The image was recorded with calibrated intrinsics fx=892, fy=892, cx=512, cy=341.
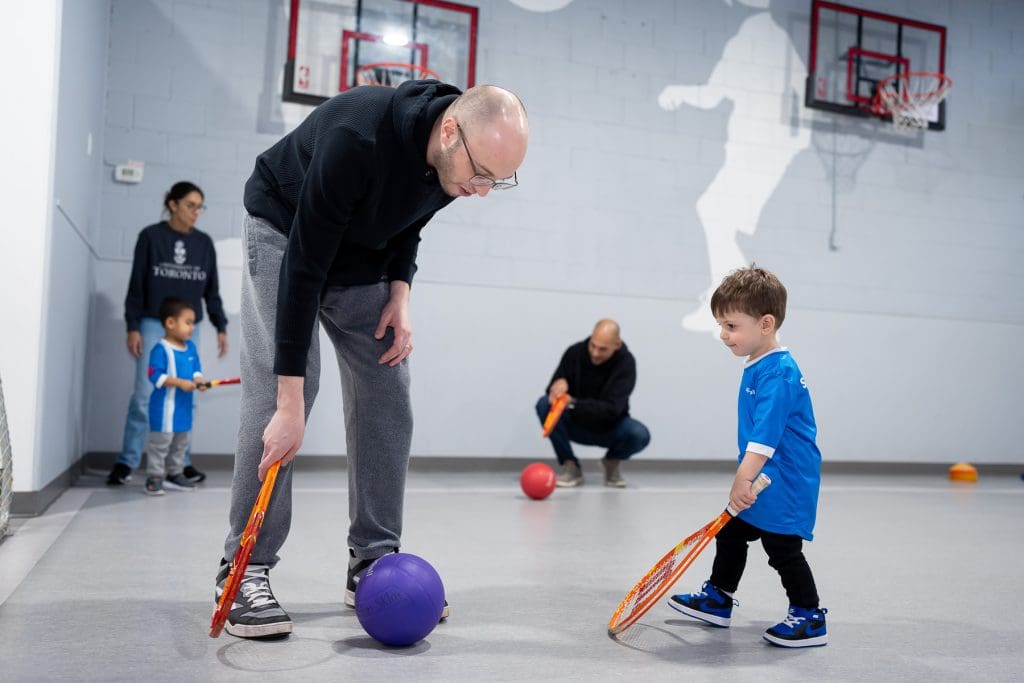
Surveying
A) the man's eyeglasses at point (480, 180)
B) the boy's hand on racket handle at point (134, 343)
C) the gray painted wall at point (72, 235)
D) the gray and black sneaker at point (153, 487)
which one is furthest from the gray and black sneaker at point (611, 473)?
the man's eyeglasses at point (480, 180)

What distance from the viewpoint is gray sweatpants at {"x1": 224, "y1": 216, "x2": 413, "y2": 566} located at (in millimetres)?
2043

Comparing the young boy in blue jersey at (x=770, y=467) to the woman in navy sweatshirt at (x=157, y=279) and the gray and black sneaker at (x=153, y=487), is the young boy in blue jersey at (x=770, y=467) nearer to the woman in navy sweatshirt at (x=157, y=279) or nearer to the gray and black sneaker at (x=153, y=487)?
the gray and black sneaker at (x=153, y=487)

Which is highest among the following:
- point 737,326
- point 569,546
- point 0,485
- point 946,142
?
point 946,142

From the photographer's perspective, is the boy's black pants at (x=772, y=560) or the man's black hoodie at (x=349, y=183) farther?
the boy's black pants at (x=772, y=560)

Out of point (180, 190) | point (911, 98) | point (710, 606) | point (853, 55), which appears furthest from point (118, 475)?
point (911, 98)

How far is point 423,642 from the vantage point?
6.70 feet

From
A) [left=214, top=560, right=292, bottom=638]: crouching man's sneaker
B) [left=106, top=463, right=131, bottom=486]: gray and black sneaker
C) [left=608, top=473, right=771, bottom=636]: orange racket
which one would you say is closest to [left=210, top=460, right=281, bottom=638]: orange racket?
[left=214, top=560, right=292, bottom=638]: crouching man's sneaker

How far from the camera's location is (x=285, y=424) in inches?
74.0

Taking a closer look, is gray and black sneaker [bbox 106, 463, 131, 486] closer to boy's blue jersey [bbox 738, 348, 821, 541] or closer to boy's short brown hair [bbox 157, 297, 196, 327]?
boy's short brown hair [bbox 157, 297, 196, 327]

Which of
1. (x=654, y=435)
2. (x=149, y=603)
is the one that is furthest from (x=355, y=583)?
(x=654, y=435)

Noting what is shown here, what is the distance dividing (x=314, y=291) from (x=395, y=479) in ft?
2.04

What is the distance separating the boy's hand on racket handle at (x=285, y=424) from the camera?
1858 millimetres

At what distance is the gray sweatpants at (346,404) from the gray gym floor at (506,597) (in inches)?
10.1

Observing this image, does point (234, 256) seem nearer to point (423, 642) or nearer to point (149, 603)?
point (149, 603)
